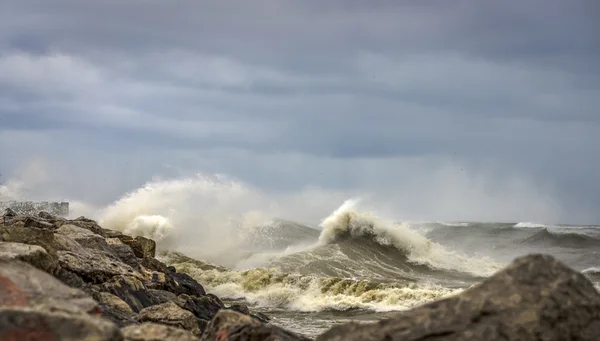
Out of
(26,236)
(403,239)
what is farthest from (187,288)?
(403,239)

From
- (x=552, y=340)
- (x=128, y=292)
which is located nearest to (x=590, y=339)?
(x=552, y=340)

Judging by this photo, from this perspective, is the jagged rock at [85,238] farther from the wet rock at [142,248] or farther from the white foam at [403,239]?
the white foam at [403,239]

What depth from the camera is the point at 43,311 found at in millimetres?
3650

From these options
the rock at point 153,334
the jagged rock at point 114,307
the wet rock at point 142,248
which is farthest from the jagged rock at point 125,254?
the rock at point 153,334

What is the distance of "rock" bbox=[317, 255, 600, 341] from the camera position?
3434 mm

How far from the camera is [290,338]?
188 inches

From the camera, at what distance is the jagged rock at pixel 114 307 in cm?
716

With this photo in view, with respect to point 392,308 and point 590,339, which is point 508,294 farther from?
point 392,308

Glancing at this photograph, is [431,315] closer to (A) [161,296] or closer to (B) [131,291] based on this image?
(B) [131,291]

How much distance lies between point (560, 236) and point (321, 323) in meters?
29.2

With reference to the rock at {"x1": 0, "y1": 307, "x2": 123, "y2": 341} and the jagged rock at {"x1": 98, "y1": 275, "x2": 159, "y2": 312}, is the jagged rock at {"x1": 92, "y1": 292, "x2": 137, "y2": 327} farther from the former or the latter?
the rock at {"x1": 0, "y1": 307, "x2": 123, "y2": 341}

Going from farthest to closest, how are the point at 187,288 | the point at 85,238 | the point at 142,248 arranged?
the point at 142,248, the point at 187,288, the point at 85,238

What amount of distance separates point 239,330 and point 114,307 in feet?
12.8

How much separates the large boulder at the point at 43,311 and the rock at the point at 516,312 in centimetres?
147
